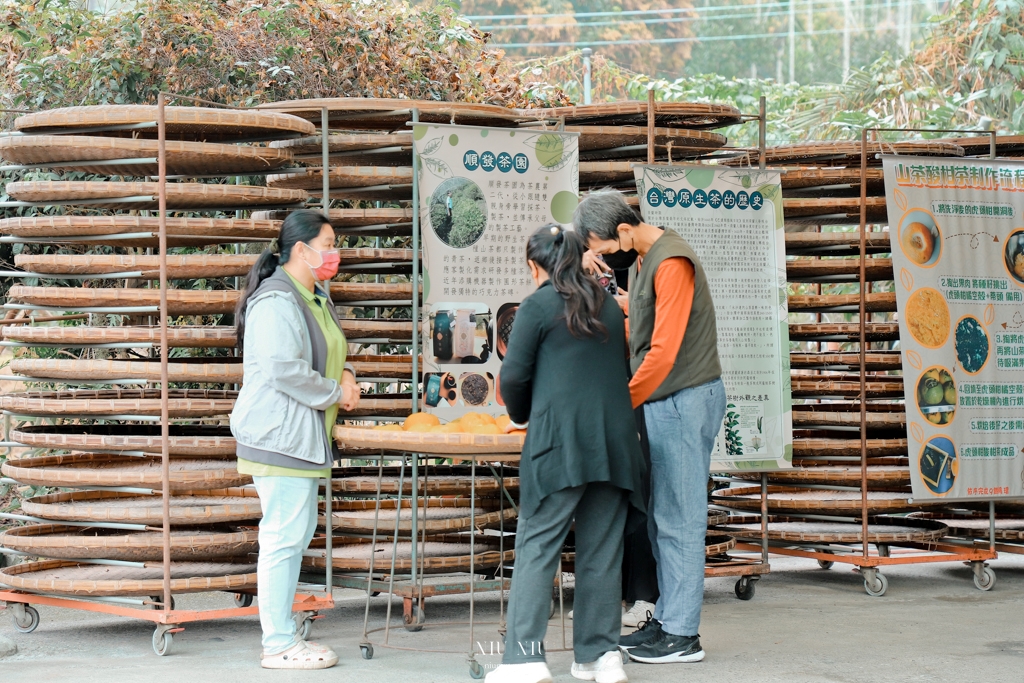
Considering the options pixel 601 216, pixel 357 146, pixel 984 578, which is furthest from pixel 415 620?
pixel 984 578

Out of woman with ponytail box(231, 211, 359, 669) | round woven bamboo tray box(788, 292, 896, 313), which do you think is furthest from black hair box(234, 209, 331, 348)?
round woven bamboo tray box(788, 292, 896, 313)

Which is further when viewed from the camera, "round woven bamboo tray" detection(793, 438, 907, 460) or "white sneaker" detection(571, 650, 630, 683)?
"round woven bamboo tray" detection(793, 438, 907, 460)

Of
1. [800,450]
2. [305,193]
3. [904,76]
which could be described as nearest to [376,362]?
[305,193]

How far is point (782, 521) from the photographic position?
700 centimetres

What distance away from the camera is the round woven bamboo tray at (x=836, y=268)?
6.41 m

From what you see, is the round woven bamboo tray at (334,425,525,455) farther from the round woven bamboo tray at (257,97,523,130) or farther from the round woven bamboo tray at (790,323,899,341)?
the round woven bamboo tray at (790,323,899,341)

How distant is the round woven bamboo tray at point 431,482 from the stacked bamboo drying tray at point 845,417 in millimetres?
1640

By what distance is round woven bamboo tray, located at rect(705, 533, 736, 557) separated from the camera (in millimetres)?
5953

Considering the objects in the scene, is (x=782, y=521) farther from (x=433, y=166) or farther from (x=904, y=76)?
(x=904, y=76)

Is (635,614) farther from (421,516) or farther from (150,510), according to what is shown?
(150,510)

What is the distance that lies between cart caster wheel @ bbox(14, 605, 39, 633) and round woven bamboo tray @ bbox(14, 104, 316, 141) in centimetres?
210

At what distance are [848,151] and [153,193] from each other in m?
3.69

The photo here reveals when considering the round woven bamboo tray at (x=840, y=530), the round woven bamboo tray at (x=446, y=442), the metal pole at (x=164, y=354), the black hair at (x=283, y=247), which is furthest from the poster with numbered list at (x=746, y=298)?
the metal pole at (x=164, y=354)

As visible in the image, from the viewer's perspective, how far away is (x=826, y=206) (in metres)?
6.36
